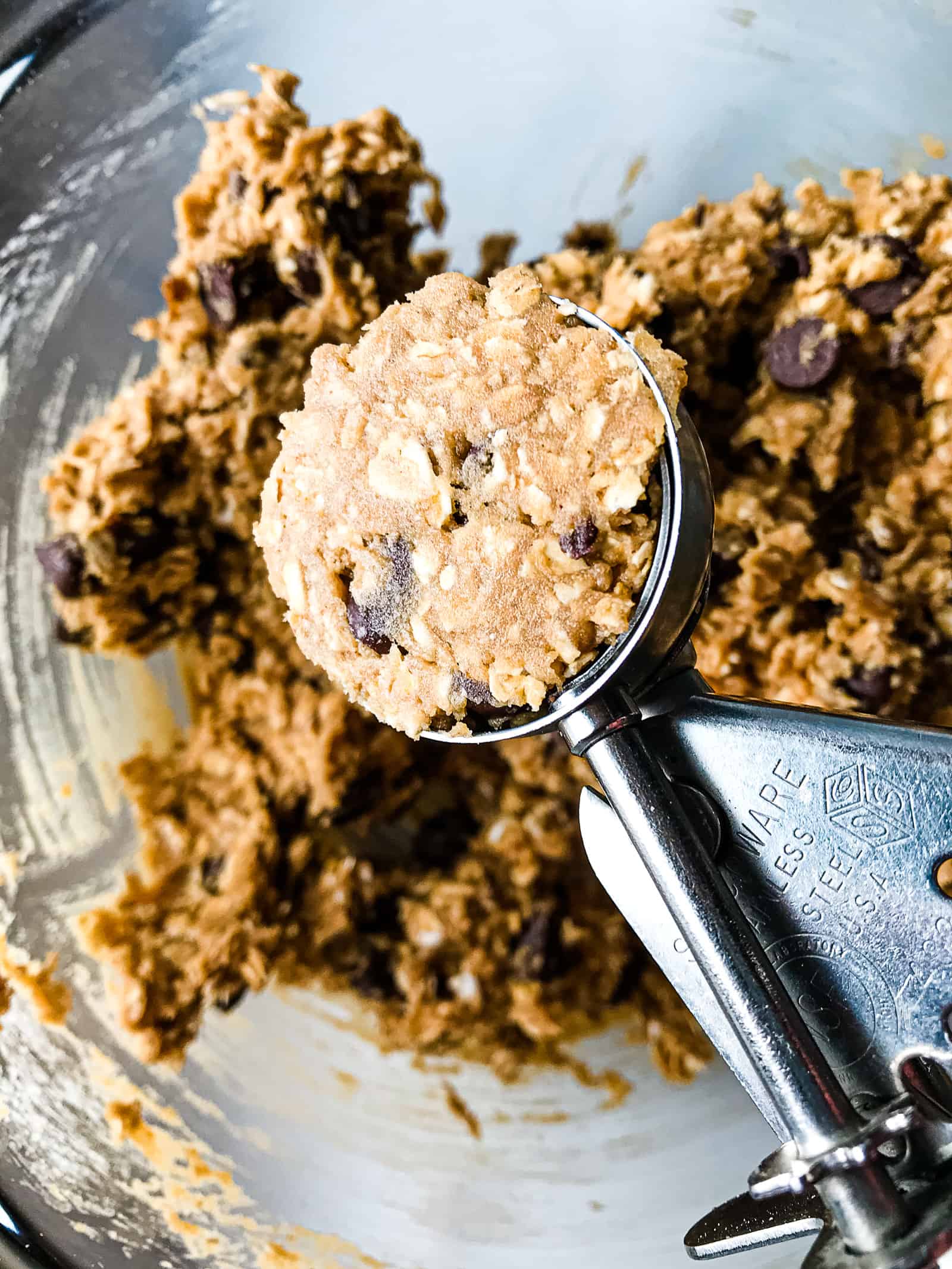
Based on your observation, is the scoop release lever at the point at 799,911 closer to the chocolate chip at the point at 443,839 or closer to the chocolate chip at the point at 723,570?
the chocolate chip at the point at 723,570

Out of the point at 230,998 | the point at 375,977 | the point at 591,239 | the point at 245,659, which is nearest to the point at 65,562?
the point at 245,659

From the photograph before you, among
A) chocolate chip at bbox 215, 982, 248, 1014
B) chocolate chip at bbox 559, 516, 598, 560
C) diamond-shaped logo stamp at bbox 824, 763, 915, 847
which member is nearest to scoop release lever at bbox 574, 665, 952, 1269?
diamond-shaped logo stamp at bbox 824, 763, 915, 847

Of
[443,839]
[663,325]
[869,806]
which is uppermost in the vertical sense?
[663,325]

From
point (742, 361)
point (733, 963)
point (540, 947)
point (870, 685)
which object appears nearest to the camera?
point (733, 963)

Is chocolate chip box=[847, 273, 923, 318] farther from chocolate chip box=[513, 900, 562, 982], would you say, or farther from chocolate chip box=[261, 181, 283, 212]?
chocolate chip box=[513, 900, 562, 982]

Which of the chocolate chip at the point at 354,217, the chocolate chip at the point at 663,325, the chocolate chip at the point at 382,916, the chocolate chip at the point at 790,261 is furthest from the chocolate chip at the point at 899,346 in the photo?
the chocolate chip at the point at 382,916

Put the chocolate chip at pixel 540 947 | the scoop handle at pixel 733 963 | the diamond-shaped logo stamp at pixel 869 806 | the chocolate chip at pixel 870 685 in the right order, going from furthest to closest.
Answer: the chocolate chip at pixel 540 947 → the chocolate chip at pixel 870 685 → the diamond-shaped logo stamp at pixel 869 806 → the scoop handle at pixel 733 963

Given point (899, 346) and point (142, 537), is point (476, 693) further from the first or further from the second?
point (899, 346)
